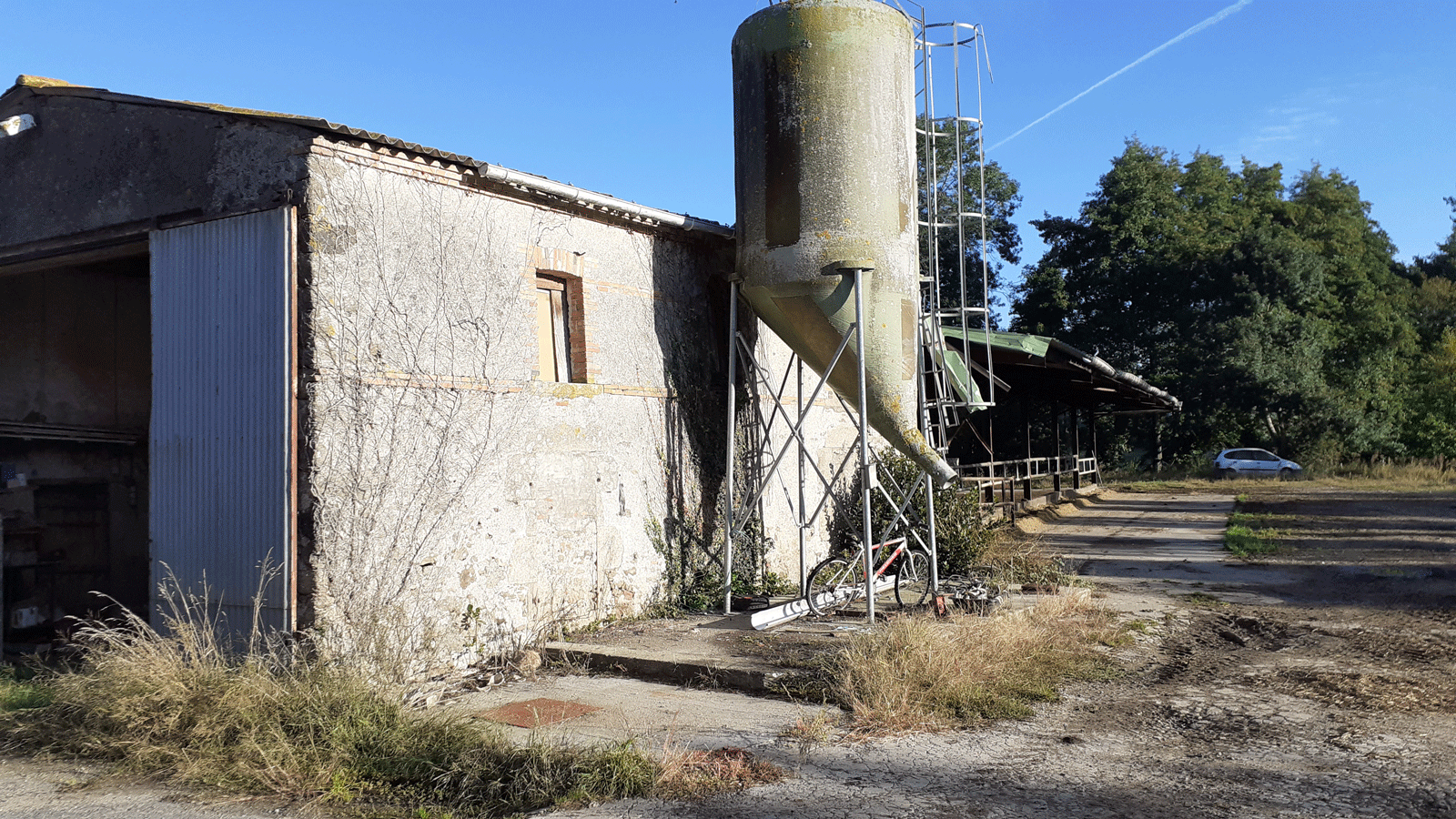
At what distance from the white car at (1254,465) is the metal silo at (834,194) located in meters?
27.4

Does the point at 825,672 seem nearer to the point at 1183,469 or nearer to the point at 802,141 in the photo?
the point at 802,141

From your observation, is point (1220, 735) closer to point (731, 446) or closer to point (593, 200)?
point (731, 446)

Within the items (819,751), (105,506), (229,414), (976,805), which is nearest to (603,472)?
(229,414)

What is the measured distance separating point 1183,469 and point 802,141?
1237 inches

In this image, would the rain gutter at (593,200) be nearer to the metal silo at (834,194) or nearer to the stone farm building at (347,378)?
the stone farm building at (347,378)

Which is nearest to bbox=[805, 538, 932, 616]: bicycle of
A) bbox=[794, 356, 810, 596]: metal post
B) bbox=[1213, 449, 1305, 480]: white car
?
bbox=[794, 356, 810, 596]: metal post

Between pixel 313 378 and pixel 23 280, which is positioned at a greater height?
pixel 23 280

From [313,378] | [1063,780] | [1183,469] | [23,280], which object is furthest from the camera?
[1183,469]

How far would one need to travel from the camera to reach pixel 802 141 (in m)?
8.84

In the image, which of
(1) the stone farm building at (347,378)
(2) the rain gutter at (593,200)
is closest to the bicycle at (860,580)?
(1) the stone farm building at (347,378)

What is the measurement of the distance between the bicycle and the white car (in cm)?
2543

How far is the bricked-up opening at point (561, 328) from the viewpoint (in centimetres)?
841

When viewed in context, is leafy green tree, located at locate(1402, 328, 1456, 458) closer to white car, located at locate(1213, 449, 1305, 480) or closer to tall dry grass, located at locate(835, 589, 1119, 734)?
white car, located at locate(1213, 449, 1305, 480)

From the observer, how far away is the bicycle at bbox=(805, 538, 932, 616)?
891 cm
